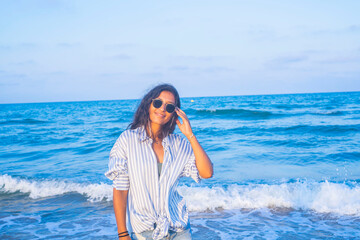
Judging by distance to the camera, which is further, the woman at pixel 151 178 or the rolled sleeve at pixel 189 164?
the rolled sleeve at pixel 189 164

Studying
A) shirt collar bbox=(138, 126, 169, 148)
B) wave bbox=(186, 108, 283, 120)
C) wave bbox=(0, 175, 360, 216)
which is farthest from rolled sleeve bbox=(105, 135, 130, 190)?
wave bbox=(186, 108, 283, 120)

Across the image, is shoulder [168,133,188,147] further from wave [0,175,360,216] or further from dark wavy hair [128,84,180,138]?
wave [0,175,360,216]

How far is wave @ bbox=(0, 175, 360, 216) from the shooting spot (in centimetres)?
614

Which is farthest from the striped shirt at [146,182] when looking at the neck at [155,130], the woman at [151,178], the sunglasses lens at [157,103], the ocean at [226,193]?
the ocean at [226,193]

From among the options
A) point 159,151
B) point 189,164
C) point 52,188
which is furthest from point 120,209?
point 52,188

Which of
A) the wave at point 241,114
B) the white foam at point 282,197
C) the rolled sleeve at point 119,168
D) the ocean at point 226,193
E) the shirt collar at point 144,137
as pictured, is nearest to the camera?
the rolled sleeve at point 119,168

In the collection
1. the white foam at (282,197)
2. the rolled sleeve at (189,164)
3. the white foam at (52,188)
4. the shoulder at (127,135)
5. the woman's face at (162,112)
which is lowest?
the white foam at (282,197)

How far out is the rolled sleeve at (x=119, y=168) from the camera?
2.18 metres

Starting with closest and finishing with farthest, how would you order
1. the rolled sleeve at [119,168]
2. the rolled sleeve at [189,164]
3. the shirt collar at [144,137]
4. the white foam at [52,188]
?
the rolled sleeve at [119,168]
the shirt collar at [144,137]
the rolled sleeve at [189,164]
the white foam at [52,188]

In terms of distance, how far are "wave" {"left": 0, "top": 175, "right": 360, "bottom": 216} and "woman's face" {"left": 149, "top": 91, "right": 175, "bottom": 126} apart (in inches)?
160

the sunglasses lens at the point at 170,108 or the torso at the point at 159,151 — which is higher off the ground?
the sunglasses lens at the point at 170,108

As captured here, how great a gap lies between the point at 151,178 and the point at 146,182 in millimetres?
47

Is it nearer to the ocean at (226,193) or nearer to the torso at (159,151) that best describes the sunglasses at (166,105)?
the torso at (159,151)

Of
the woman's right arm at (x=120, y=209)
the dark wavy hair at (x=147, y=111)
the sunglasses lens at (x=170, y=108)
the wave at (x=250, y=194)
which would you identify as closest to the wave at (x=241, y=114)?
the wave at (x=250, y=194)
